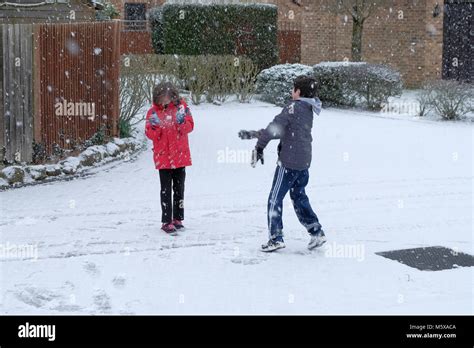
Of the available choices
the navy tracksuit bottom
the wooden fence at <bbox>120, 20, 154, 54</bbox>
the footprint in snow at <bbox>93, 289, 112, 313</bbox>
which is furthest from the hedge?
A: the footprint in snow at <bbox>93, 289, 112, 313</bbox>

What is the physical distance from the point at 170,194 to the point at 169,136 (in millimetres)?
556

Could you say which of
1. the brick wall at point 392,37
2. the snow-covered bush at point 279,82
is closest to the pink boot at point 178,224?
the snow-covered bush at point 279,82

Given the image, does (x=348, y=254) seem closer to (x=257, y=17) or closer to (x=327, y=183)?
(x=327, y=183)

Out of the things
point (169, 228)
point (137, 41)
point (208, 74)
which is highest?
point (137, 41)

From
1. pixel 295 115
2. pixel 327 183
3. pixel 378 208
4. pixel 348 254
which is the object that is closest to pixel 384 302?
pixel 348 254

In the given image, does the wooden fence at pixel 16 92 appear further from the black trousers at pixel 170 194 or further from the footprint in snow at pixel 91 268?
the footprint in snow at pixel 91 268

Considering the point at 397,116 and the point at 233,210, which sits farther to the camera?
the point at 397,116

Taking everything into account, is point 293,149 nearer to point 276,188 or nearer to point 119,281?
point 276,188

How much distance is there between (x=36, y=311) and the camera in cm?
562

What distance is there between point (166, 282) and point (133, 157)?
607 centimetres

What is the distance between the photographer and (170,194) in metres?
8.05

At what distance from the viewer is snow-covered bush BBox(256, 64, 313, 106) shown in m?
19.4

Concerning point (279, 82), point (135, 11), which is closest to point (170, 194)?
point (279, 82)

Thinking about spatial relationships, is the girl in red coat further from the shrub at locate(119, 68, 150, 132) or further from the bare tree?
the bare tree
